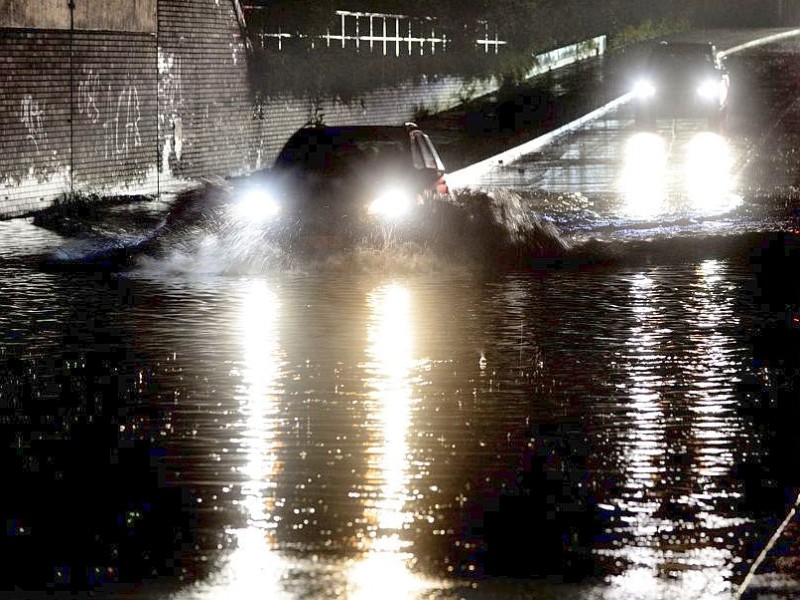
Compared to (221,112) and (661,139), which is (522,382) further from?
(661,139)

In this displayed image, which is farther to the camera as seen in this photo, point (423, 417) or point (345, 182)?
point (345, 182)

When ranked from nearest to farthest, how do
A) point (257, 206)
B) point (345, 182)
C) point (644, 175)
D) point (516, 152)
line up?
point (257, 206) < point (345, 182) < point (644, 175) < point (516, 152)

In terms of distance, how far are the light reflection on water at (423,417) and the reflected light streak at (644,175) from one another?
8.38 meters

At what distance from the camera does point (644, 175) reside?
2980 cm

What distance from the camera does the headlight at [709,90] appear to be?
139ft

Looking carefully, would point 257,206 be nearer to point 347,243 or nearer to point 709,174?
point 347,243

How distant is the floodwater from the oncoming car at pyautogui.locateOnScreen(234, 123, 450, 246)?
456mm

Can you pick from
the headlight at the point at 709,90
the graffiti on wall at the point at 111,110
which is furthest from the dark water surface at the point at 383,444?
the headlight at the point at 709,90

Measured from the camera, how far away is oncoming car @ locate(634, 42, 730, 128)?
139 ft

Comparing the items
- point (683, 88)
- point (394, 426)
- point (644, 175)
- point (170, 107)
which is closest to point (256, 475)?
point (394, 426)

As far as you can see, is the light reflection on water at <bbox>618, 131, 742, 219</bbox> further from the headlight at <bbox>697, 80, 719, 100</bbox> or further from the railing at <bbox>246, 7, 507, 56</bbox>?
the railing at <bbox>246, 7, 507, 56</bbox>

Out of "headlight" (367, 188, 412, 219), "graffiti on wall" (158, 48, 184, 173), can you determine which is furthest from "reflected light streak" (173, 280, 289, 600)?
"graffiti on wall" (158, 48, 184, 173)

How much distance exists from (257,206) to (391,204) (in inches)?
54.2

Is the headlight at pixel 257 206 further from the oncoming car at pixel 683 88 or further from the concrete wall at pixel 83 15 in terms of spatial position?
the oncoming car at pixel 683 88
